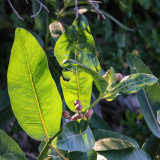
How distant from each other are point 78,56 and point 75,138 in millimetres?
283

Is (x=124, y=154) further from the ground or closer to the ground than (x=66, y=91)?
closer to the ground

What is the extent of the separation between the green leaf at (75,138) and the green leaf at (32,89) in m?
0.09

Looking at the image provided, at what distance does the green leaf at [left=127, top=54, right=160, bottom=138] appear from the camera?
4.00ft

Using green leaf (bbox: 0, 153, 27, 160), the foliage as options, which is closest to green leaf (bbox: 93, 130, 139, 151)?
the foliage

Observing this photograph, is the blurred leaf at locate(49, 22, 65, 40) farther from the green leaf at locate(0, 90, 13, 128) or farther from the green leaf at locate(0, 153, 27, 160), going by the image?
the green leaf at locate(0, 153, 27, 160)

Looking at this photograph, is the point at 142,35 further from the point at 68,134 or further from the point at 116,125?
the point at 68,134

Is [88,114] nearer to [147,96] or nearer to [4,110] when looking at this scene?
[147,96]

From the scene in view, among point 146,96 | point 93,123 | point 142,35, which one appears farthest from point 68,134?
point 142,35

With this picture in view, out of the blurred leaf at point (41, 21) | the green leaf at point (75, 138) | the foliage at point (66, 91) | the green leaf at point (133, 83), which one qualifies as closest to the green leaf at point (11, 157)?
the foliage at point (66, 91)

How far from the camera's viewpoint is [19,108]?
94 centimetres

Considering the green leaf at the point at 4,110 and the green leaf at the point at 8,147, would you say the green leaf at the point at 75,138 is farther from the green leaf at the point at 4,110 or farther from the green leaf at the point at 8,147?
the green leaf at the point at 4,110

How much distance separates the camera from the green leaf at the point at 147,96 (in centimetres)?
122

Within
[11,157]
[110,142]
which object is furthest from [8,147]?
[110,142]

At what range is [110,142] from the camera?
1.09m
